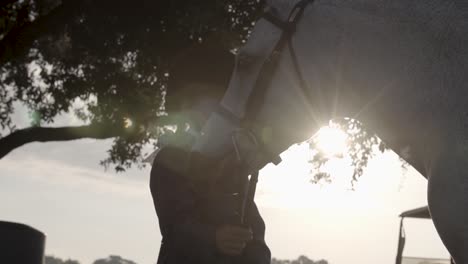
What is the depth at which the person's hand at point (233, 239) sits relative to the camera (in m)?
3.38

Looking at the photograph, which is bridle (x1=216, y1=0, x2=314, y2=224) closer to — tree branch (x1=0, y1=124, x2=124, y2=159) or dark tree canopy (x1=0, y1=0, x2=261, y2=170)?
dark tree canopy (x1=0, y1=0, x2=261, y2=170)

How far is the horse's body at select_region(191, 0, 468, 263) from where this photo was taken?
2271mm

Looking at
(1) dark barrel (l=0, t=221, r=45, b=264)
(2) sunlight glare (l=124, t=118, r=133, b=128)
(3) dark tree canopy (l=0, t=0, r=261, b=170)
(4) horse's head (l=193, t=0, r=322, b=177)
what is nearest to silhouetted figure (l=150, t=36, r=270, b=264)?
(4) horse's head (l=193, t=0, r=322, b=177)

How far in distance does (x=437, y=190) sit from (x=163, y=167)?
2094 millimetres

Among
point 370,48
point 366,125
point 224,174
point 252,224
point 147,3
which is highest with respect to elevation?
point 147,3

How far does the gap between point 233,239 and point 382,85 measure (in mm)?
1279

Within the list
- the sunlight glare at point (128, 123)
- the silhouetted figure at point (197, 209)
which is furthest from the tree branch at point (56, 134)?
the silhouetted figure at point (197, 209)

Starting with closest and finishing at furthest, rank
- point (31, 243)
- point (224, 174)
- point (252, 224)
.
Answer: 1. point (224, 174)
2. point (252, 224)
3. point (31, 243)

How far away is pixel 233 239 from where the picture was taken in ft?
11.1

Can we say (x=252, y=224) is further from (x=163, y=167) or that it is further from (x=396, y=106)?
(x=396, y=106)

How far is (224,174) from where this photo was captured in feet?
11.3

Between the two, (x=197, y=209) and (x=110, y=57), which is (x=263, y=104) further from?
(x=110, y=57)

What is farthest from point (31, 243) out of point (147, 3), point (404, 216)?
point (404, 216)

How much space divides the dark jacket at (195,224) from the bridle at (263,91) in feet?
1.24
